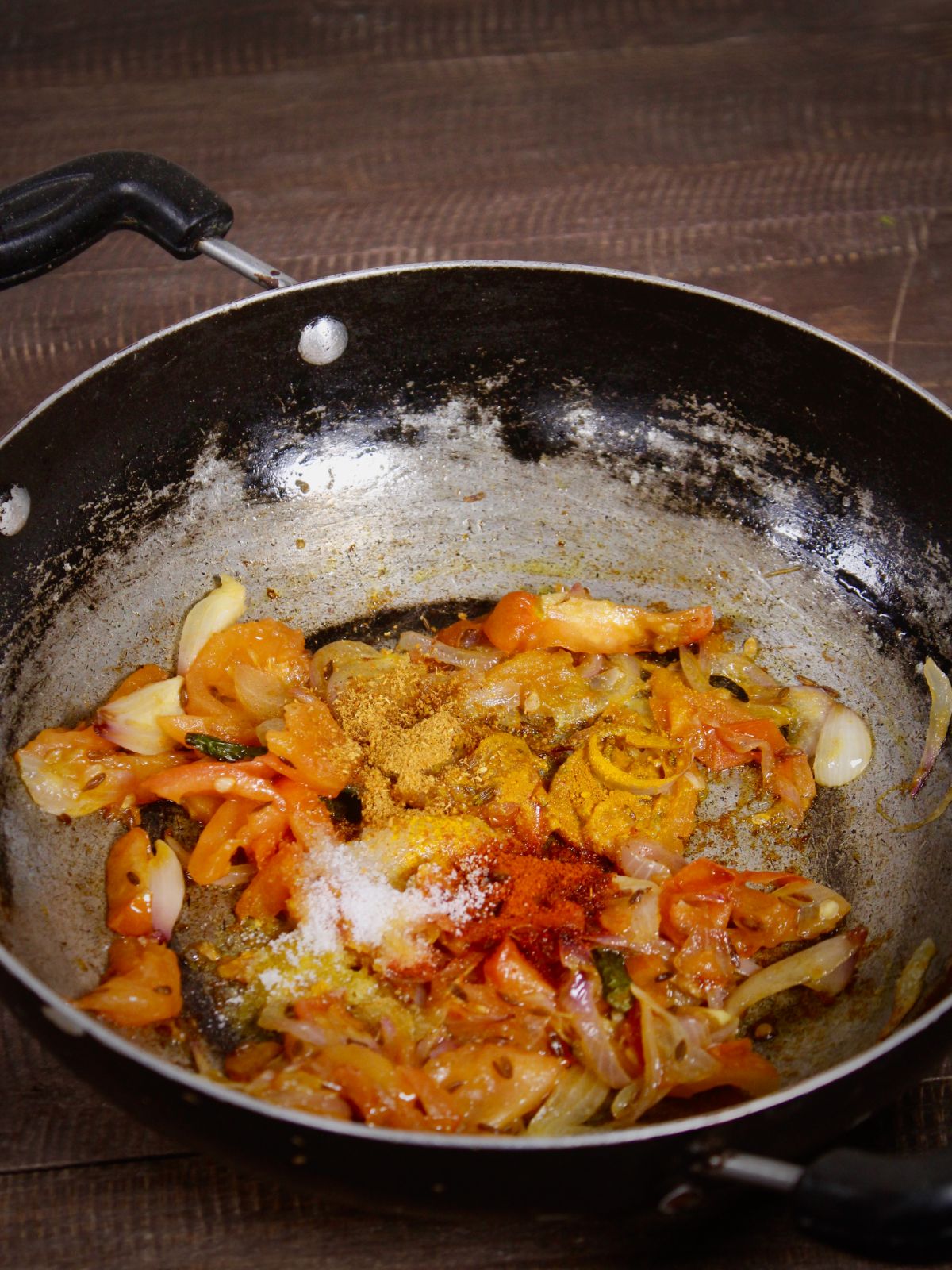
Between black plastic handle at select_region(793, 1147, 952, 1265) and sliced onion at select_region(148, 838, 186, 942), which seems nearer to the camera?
black plastic handle at select_region(793, 1147, 952, 1265)

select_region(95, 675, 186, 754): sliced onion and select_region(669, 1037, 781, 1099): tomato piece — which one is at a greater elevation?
select_region(95, 675, 186, 754): sliced onion

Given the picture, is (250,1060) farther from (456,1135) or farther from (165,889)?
(456,1135)

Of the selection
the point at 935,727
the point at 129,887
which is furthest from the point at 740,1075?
the point at 129,887

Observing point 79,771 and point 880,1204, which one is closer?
point 880,1204

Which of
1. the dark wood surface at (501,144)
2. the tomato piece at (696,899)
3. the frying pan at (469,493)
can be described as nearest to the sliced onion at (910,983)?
the frying pan at (469,493)

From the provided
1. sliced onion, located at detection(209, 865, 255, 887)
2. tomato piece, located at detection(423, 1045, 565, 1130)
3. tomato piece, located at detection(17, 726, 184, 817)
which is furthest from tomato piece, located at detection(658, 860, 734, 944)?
tomato piece, located at detection(17, 726, 184, 817)

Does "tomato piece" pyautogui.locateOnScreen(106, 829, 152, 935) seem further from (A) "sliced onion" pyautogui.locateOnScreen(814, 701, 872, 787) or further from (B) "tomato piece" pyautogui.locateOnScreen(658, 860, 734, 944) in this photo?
(A) "sliced onion" pyautogui.locateOnScreen(814, 701, 872, 787)

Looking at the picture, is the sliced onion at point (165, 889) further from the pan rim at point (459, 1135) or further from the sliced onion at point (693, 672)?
the sliced onion at point (693, 672)
